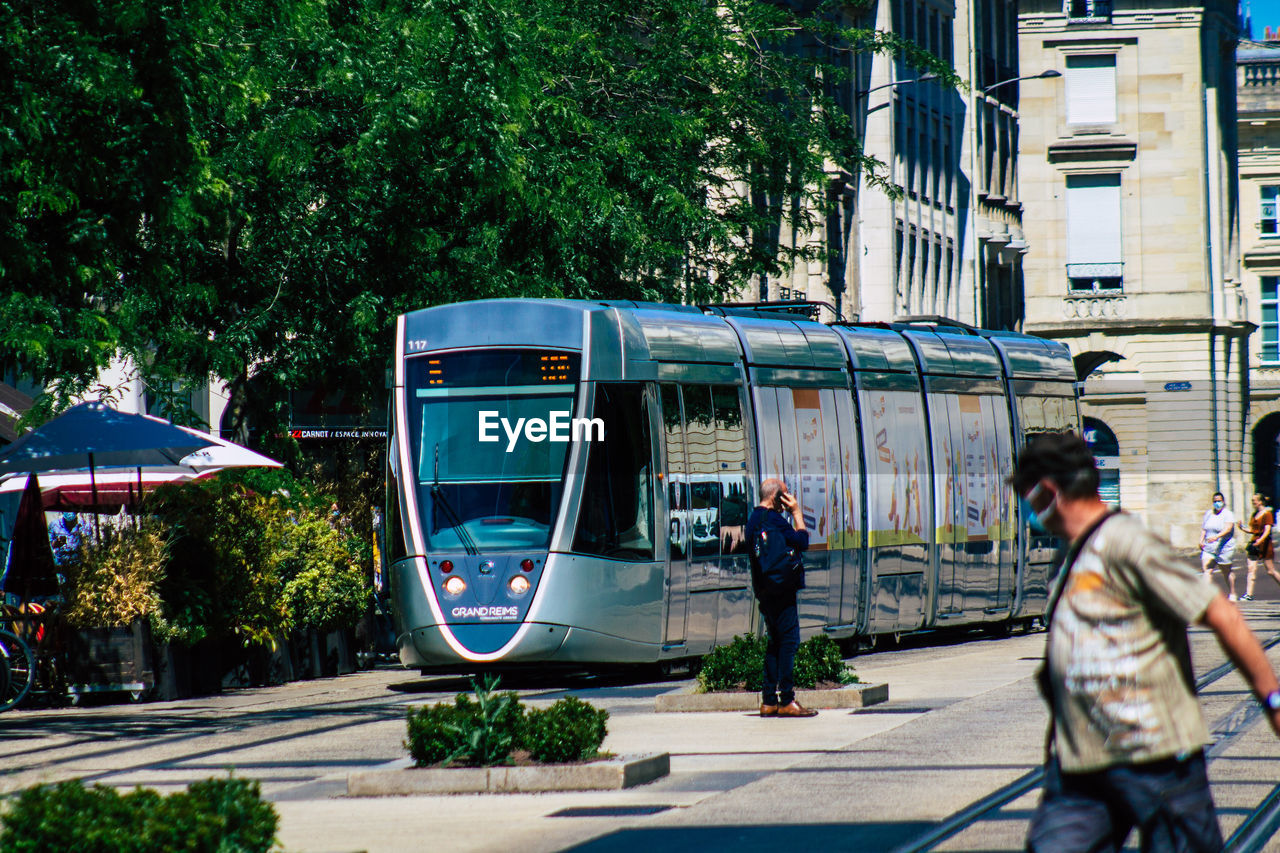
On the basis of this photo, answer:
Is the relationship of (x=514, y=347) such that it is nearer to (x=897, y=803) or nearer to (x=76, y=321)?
(x=76, y=321)

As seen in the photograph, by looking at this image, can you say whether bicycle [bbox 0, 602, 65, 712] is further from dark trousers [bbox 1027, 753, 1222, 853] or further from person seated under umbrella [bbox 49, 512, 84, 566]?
dark trousers [bbox 1027, 753, 1222, 853]

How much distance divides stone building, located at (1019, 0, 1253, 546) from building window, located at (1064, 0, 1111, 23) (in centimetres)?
3

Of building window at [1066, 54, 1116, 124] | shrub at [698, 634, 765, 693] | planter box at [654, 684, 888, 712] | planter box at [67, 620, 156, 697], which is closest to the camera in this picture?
planter box at [654, 684, 888, 712]

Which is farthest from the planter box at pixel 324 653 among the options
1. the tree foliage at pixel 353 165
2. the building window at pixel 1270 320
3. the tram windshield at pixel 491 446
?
the building window at pixel 1270 320

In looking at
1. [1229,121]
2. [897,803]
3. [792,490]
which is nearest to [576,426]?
[792,490]

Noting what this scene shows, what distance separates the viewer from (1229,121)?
7681cm

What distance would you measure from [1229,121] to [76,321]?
2599 inches

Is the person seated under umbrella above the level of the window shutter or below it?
below

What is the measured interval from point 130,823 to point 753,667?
925 centimetres

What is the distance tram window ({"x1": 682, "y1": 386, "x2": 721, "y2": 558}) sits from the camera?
18.6 m

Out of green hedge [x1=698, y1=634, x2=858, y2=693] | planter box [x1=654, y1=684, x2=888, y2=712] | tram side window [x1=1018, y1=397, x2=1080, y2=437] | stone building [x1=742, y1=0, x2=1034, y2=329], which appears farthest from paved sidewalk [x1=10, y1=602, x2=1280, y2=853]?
stone building [x1=742, y1=0, x2=1034, y2=329]

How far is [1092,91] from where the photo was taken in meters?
70.3

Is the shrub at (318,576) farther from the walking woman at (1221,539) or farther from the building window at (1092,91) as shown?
the building window at (1092,91)

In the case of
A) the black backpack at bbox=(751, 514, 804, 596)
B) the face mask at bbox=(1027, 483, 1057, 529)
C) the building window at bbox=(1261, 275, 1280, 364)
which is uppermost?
the building window at bbox=(1261, 275, 1280, 364)
